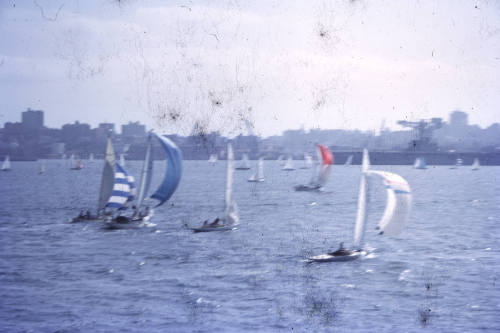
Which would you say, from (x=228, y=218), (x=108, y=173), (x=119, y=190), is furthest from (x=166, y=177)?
(x=119, y=190)

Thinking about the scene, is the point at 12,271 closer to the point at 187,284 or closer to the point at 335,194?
the point at 187,284

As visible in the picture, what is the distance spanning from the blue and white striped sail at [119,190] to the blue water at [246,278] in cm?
251

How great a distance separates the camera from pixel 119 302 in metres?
30.6

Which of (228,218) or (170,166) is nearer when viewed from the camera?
(170,166)

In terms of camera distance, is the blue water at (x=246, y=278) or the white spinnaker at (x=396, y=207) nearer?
the blue water at (x=246, y=278)

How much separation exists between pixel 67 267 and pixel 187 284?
9.47m

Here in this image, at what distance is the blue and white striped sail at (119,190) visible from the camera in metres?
54.9

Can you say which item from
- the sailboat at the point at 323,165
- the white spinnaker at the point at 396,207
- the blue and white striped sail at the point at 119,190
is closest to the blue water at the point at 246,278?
the blue and white striped sail at the point at 119,190

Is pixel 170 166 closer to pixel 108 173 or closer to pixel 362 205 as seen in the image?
pixel 108 173

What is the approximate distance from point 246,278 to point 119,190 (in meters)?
22.8

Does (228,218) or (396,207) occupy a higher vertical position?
(396,207)

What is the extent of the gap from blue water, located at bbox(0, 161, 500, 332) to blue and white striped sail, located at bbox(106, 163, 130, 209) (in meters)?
2.51

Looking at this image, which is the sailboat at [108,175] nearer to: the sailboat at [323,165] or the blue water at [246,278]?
the blue water at [246,278]

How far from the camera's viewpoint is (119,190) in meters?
55.1
